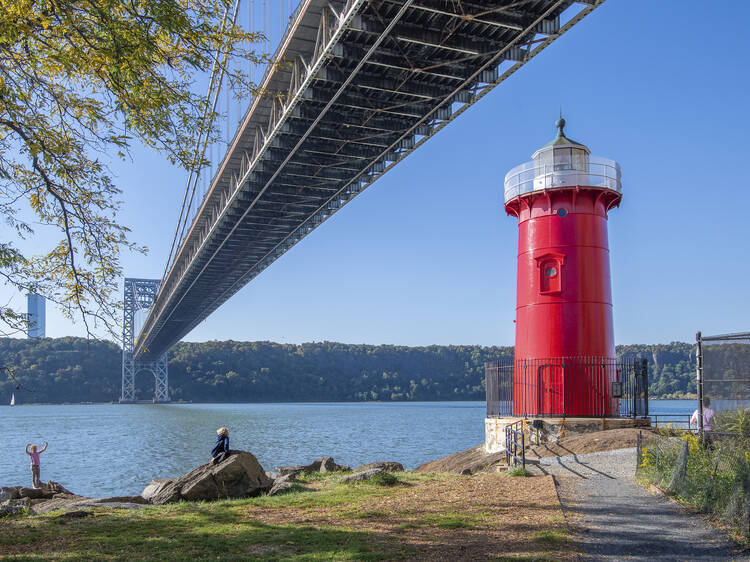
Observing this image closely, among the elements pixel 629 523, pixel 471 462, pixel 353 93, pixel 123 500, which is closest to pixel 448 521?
pixel 629 523

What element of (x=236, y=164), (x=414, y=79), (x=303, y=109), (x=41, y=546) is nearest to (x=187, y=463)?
(x=236, y=164)

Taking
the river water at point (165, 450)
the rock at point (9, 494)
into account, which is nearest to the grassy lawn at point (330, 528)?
the rock at point (9, 494)

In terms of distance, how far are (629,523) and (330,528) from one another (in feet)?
9.88

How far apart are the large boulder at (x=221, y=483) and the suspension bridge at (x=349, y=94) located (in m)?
5.66

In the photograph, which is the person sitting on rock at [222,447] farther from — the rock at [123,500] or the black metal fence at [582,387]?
the black metal fence at [582,387]

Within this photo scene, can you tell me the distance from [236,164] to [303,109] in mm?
8088

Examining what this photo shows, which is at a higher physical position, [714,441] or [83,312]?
[83,312]

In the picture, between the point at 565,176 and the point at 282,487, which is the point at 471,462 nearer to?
the point at 282,487

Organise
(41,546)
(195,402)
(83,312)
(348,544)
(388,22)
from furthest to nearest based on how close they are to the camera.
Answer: (195,402) < (388,22) < (83,312) < (41,546) < (348,544)

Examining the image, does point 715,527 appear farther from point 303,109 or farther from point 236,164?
point 236,164

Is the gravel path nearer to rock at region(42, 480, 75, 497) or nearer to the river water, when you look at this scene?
rock at region(42, 480, 75, 497)

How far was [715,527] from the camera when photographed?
7094 mm

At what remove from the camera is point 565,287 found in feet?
51.0

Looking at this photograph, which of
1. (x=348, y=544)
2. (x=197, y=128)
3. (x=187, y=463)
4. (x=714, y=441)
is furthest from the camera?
(x=187, y=463)
